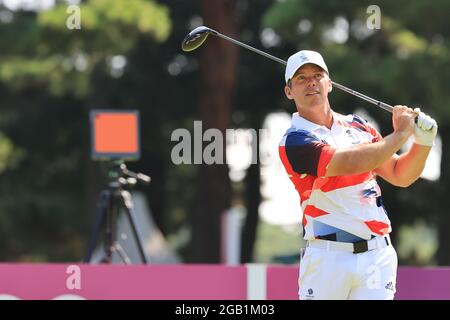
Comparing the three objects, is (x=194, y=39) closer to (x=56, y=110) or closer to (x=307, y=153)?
(x=307, y=153)

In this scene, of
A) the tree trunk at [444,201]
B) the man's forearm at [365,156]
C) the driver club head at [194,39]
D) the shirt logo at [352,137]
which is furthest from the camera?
the tree trunk at [444,201]

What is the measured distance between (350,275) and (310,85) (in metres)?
0.79

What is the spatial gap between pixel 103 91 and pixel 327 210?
15.3 m

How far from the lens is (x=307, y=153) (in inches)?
161

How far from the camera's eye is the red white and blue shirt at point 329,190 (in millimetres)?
4141

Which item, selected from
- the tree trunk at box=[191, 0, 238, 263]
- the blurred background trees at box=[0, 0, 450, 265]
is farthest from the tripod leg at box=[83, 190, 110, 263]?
the tree trunk at box=[191, 0, 238, 263]

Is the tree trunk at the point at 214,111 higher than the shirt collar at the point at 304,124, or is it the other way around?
the tree trunk at the point at 214,111

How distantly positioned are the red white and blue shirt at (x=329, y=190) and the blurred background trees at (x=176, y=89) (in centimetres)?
916

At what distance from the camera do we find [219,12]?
16.2 meters

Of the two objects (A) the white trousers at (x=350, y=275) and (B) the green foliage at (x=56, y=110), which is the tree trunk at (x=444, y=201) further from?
(A) the white trousers at (x=350, y=275)

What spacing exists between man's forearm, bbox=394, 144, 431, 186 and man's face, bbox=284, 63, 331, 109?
1.41 ft

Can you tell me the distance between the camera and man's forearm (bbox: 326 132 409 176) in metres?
3.96

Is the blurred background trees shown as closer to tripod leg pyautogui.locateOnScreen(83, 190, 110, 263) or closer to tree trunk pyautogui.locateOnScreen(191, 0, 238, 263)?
tree trunk pyautogui.locateOnScreen(191, 0, 238, 263)

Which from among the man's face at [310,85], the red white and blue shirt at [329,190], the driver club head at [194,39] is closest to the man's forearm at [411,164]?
the red white and blue shirt at [329,190]
